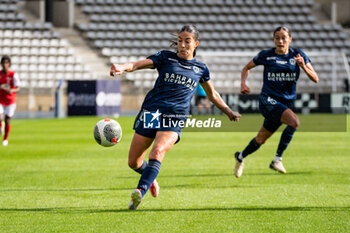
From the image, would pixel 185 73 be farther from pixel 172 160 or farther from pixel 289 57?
pixel 172 160

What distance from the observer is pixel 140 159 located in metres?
6.94

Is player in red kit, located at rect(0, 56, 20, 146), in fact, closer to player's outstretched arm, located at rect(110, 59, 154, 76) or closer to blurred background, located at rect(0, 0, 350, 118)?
player's outstretched arm, located at rect(110, 59, 154, 76)

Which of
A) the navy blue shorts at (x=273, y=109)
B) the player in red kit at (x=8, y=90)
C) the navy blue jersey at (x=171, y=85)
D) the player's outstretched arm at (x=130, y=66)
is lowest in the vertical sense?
the player in red kit at (x=8, y=90)

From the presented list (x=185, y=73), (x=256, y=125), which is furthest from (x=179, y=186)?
(x=256, y=125)

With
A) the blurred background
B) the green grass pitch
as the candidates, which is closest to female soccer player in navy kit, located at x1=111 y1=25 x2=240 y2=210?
the green grass pitch

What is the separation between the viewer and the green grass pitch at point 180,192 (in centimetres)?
589

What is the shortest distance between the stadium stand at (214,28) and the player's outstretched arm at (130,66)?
28407 millimetres

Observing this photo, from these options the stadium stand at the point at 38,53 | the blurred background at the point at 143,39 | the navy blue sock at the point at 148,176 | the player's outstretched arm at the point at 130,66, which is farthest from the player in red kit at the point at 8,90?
the stadium stand at the point at 38,53

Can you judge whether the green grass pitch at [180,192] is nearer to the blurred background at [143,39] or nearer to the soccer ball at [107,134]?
the soccer ball at [107,134]

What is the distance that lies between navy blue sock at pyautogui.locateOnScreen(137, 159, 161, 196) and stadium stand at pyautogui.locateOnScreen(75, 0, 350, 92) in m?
28.6

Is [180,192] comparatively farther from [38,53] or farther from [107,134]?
[38,53]

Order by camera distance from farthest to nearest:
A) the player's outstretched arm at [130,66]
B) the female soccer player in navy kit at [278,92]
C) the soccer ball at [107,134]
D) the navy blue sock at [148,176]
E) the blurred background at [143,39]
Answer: the blurred background at [143,39] → the female soccer player in navy kit at [278,92] → the soccer ball at [107,134] → the navy blue sock at [148,176] → the player's outstretched arm at [130,66]

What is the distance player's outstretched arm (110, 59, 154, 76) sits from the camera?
5.82 metres

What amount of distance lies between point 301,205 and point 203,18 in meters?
32.8
